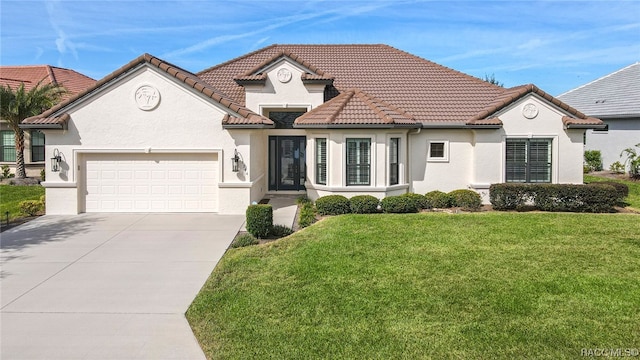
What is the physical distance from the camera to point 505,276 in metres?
8.45

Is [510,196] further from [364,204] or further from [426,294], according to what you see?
[426,294]

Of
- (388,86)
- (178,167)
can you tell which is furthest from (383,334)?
(388,86)

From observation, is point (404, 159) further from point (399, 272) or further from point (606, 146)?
point (606, 146)

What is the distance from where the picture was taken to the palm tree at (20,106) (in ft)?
70.0

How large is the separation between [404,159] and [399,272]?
821 centimetres

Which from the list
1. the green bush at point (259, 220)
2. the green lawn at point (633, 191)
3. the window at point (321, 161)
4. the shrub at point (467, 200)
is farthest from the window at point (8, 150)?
the green lawn at point (633, 191)

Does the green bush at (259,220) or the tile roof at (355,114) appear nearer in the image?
the green bush at (259,220)

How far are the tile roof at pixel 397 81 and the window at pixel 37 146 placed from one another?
10951mm

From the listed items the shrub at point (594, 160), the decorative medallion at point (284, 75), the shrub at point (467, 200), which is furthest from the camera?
the shrub at point (594, 160)

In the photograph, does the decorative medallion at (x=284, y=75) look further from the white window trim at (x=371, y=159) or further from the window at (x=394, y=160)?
the window at (x=394, y=160)

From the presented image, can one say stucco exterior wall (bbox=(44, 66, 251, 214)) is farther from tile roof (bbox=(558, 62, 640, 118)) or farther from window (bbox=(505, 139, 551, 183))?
tile roof (bbox=(558, 62, 640, 118))

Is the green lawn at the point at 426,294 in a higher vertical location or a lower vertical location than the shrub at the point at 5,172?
lower

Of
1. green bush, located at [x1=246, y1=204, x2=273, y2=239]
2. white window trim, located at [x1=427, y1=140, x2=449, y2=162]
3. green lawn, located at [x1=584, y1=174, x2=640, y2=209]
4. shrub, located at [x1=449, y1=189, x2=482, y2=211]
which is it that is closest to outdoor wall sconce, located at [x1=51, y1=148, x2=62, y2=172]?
green bush, located at [x1=246, y1=204, x2=273, y2=239]

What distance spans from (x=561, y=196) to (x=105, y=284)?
1335cm
